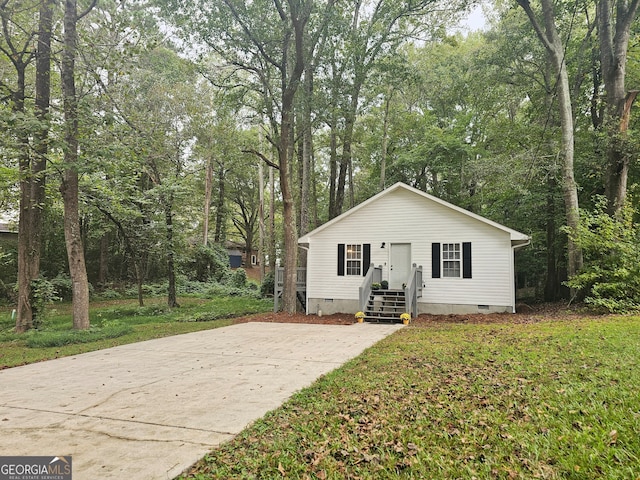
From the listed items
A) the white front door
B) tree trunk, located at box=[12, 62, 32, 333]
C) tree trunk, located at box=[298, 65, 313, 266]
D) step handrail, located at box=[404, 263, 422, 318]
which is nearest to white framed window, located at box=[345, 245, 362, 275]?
the white front door

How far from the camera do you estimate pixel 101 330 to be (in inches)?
386

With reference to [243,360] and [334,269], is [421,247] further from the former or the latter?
[243,360]

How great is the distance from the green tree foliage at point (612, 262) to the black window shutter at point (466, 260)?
9.28ft

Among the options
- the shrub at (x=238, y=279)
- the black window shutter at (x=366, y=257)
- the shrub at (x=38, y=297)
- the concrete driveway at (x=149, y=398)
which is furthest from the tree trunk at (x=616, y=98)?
the shrub at (x=238, y=279)

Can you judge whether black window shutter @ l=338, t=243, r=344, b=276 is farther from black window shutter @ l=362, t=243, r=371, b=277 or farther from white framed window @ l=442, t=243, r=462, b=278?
white framed window @ l=442, t=243, r=462, b=278

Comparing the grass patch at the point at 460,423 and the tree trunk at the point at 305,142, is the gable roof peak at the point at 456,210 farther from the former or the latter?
the grass patch at the point at 460,423

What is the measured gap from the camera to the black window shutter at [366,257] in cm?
1366

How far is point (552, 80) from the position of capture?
1678 cm

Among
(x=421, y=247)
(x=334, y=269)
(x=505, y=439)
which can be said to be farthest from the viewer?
(x=334, y=269)

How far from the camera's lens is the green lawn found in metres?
7.66

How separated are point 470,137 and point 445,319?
1417 cm

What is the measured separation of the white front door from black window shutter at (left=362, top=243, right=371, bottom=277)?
2.69 ft

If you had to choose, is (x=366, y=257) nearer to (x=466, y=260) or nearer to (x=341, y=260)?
(x=341, y=260)

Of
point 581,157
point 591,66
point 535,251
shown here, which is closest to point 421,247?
point 581,157
